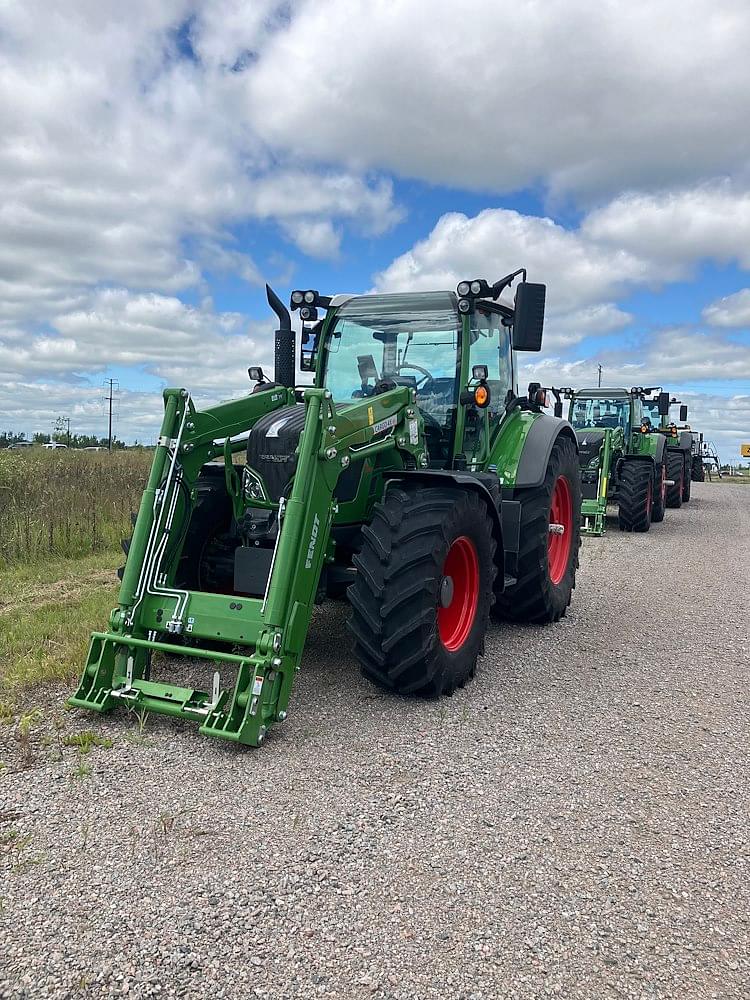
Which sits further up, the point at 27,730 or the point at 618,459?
the point at 618,459

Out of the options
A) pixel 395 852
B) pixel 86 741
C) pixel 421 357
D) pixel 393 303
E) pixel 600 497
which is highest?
pixel 393 303

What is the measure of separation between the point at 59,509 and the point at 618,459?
30.5ft

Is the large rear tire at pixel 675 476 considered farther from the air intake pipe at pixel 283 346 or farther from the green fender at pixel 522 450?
the air intake pipe at pixel 283 346

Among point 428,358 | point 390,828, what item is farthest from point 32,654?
point 428,358

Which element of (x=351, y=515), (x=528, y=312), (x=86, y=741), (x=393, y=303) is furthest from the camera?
(x=393, y=303)

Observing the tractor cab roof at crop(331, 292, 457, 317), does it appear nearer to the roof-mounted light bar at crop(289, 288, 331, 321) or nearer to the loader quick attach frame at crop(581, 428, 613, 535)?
the roof-mounted light bar at crop(289, 288, 331, 321)

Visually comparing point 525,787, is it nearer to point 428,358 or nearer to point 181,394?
point 181,394

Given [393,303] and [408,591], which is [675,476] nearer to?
[393,303]

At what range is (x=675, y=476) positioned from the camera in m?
17.5

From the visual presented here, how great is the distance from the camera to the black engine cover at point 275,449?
4812mm

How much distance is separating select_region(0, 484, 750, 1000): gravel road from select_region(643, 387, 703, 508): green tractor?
13485 millimetres

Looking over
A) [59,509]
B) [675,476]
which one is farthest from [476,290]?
[675,476]

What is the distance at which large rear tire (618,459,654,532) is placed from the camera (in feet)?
43.4

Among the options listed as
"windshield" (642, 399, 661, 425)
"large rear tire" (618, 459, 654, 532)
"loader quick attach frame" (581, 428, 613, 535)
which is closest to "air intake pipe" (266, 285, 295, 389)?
"loader quick attach frame" (581, 428, 613, 535)
